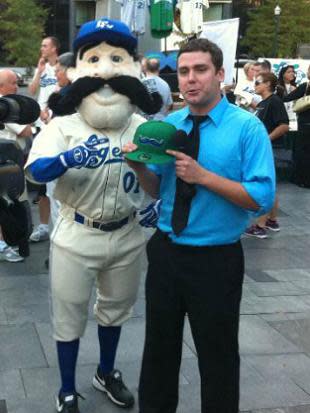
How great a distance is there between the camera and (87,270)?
3.38 metres

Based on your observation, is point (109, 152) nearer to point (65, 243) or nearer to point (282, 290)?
point (65, 243)

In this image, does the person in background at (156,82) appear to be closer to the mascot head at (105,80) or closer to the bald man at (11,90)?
the bald man at (11,90)

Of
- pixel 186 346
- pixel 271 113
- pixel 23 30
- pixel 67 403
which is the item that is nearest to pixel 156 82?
pixel 271 113

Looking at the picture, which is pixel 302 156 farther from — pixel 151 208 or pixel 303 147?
pixel 151 208

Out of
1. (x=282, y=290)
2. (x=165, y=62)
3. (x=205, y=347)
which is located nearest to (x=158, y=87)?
(x=282, y=290)

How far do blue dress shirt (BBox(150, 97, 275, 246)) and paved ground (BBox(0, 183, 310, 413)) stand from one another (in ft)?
4.05

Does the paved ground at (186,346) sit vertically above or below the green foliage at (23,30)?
below

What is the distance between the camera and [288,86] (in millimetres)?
12945

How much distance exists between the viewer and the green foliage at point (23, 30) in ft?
129

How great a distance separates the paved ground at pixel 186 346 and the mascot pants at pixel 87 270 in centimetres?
50

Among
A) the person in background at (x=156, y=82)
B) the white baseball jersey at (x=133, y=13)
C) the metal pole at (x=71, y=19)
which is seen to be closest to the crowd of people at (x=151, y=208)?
the person in background at (x=156, y=82)

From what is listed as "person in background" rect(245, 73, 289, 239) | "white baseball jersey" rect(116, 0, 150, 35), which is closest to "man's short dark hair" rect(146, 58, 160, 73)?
"white baseball jersey" rect(116, 0, 150, 35)

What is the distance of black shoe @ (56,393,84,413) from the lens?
3.45 m

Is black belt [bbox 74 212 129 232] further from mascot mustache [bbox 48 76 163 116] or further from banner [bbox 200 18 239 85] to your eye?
banner [bbox 200 18 239 85]
